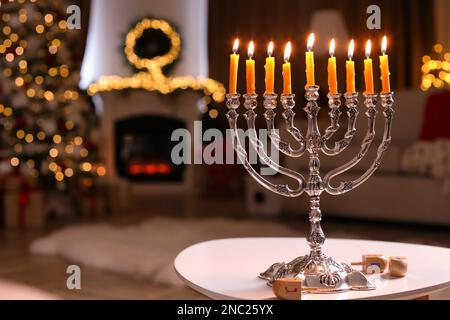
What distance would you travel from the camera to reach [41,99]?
14.6 ft

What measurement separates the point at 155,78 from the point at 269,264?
4896 mm

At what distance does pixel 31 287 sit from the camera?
7.75 ft

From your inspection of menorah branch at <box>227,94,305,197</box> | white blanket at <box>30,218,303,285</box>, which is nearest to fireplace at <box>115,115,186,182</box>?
white blanket at <box>30,218,303,285</box>

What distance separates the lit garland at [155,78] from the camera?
5898 millimetres

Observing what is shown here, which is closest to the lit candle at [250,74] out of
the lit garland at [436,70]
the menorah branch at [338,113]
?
the menorah branch at [338,113]

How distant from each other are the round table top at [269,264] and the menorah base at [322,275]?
0.8 inches

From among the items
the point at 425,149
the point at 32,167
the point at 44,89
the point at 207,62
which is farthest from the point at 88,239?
the point at 207,62

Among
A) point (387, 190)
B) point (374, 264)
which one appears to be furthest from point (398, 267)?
point (387, 190)

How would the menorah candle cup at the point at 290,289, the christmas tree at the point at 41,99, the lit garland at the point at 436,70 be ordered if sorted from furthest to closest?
1. the lit garland at the point at 436,70
2. the christmas tree at the point at 41,99
3. the menorah candle cup at the point at 290,289

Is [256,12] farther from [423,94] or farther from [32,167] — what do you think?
[32,167]

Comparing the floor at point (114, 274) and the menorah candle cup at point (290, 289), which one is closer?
the menorah candle cup at point (290, 289)

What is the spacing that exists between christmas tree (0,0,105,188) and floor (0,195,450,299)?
0.49 meters

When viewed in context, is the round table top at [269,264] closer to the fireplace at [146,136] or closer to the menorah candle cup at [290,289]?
the menorah candle cup at [290,289]

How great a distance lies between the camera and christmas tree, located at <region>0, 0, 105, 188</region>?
170 inches
